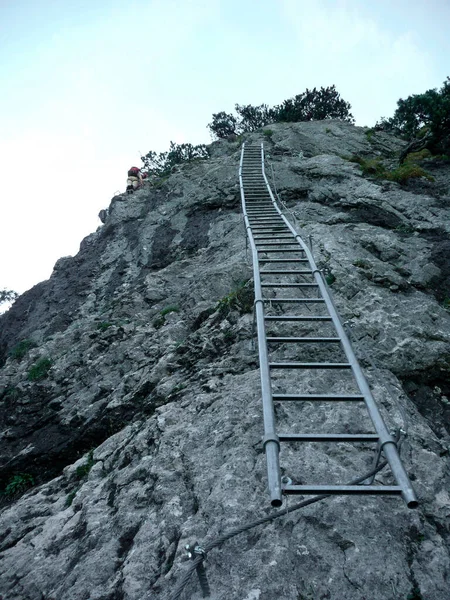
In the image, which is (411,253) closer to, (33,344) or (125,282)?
(125,282)

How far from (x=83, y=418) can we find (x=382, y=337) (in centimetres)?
477

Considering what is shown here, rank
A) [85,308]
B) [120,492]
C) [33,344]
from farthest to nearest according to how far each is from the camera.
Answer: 1. [85,308]
2. [33,344]
3. [120,492]

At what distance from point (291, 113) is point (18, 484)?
983 inches

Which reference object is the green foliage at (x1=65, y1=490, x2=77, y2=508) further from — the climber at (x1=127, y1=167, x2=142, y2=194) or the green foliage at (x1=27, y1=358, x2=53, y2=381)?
the climber at (x1=127, y1=167, x2=142, y2=194)

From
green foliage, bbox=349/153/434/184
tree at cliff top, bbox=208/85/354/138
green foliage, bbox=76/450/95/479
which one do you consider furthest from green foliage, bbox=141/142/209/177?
green foliage, bbox=76/450/95/479

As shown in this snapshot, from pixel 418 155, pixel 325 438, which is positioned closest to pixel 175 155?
pixel 418 155

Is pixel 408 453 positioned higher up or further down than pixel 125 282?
further down

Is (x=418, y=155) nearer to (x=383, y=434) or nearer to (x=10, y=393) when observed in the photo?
(x=383, y=434)

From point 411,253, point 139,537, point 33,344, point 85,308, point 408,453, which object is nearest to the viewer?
point 139,537

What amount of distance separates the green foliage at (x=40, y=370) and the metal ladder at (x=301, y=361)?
4625 mm

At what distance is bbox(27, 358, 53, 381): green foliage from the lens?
8008 mm

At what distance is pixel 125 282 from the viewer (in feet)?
35.5

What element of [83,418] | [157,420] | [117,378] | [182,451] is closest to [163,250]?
[117,378]

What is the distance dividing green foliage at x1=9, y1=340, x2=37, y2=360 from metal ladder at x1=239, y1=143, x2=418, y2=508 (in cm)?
576
